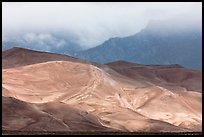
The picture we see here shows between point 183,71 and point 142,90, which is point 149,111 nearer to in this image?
point 142,90

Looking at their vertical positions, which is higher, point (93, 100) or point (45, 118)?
point (93, 100)

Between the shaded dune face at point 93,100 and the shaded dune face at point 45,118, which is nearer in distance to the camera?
the shaded dune face at point 45,118

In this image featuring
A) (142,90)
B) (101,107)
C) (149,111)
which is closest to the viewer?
(101,107)

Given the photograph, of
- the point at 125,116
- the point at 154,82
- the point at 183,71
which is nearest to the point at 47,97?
the point at 125,116

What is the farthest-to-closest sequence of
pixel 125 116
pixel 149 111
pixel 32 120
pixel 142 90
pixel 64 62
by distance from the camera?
pixel 64 62, pixel 142 90, pixel 149 111, pixel 125 116, pixel 32 120

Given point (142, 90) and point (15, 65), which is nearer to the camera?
point (142, 90)

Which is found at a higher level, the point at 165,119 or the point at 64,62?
the point at 64,62

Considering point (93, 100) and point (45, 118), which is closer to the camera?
point (45, 118)

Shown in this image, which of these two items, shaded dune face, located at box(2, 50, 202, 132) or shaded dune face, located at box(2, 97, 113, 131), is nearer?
shaded dune face, located at box(2, 97, 113, 131)
